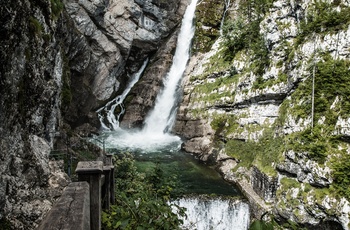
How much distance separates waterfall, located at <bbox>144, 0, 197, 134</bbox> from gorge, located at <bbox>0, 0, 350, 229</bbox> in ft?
2.50

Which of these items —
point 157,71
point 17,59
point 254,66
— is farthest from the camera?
point 157,71

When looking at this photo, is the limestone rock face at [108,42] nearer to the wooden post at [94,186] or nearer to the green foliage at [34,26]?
the green foliage at [34,26]

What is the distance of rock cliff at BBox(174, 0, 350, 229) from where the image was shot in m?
15.1

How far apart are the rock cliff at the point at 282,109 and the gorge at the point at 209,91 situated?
0.08 m

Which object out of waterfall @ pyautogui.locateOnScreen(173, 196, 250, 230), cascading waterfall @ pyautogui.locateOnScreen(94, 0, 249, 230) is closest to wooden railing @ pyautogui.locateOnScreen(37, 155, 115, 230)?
waterfall @ pyautogui.locateOnScreen(173, 196, 250, 230)

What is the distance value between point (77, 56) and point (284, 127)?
1942 centimetres

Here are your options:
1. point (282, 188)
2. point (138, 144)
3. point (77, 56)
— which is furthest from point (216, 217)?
point (77, 56)

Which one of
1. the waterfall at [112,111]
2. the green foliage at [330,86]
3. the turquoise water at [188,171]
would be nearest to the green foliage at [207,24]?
the waterfall at [112,111]

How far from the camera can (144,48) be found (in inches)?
1367

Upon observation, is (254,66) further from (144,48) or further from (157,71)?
(144,48)

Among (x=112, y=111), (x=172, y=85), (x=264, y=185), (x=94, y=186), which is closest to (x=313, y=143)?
(x=264, y=185)

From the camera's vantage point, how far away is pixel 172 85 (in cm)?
3284

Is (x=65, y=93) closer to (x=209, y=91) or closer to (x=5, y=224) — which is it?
(x=209, y=91)

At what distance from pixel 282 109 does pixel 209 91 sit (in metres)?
8.97
